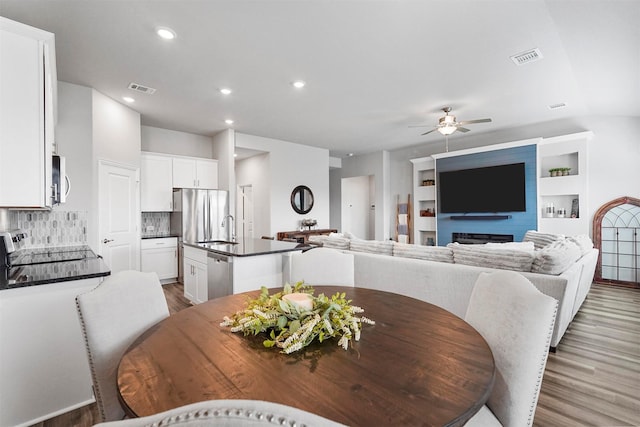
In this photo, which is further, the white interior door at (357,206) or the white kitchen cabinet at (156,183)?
the white interior door at (357,206)

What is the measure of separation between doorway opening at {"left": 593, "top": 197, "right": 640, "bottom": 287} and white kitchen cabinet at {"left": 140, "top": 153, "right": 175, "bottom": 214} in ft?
24.4

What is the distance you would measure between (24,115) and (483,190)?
6796mm

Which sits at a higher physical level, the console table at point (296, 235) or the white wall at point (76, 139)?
the white wall at point (76, 139)

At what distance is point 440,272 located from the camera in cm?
294

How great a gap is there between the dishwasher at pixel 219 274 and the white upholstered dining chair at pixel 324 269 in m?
1.04

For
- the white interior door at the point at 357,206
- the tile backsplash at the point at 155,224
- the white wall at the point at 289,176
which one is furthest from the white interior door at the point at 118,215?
the white interior door at the point at 357,206

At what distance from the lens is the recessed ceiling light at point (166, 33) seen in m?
2.61

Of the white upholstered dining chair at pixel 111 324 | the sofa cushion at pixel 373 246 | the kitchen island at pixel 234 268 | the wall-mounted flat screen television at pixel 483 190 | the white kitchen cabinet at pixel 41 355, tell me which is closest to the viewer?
the white upholstered dining chair at pixel 111 324

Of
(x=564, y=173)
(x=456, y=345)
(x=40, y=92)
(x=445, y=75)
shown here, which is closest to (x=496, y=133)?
(x=564, y=173)

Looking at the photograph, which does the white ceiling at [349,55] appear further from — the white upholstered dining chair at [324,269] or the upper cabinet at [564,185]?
the white upholstered dining chair at [324,269]

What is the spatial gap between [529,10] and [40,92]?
358 cm

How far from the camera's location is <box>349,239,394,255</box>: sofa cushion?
136 inches

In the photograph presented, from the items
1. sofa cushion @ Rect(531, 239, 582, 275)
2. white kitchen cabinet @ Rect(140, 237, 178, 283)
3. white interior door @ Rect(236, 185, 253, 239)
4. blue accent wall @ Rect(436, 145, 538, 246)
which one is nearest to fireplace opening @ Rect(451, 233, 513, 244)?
blue accent wall @ Rect(436, 145, 538, 246)

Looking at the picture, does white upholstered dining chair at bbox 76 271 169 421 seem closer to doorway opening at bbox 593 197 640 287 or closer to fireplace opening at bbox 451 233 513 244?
fireplace opening at bbox 451 233 513 244
